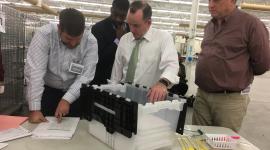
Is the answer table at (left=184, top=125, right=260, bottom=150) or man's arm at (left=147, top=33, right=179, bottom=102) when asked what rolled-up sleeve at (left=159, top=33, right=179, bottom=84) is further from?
table at (left=184, top=125, right=260, bottom=150)

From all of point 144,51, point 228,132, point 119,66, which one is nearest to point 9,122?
→ point 119,66

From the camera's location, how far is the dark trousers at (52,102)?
1810 millimetres

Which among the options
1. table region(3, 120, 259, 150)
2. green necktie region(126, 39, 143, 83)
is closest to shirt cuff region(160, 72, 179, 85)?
green necktie region(126, 39, 143, 83)

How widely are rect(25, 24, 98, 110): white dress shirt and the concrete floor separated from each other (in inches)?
61.2

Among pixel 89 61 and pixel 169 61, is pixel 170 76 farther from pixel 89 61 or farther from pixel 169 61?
pixel 89 61

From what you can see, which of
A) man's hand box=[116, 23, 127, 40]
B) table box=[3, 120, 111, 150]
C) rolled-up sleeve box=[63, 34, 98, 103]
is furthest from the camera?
man's hand box=[116, 23, 127, 40]

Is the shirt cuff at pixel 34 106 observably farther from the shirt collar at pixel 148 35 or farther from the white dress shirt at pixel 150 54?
the shirt collar at pixel 148 35

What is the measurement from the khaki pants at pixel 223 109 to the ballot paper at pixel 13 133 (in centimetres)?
122

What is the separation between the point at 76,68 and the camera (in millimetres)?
1649

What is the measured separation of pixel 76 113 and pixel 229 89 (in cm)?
105

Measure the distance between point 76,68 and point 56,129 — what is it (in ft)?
1.38

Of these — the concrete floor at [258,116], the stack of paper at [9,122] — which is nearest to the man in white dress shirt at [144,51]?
the stack of paper at [9,122]

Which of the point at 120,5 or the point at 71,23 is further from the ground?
the point at 120,5

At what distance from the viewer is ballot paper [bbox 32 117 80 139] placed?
4.24ft
